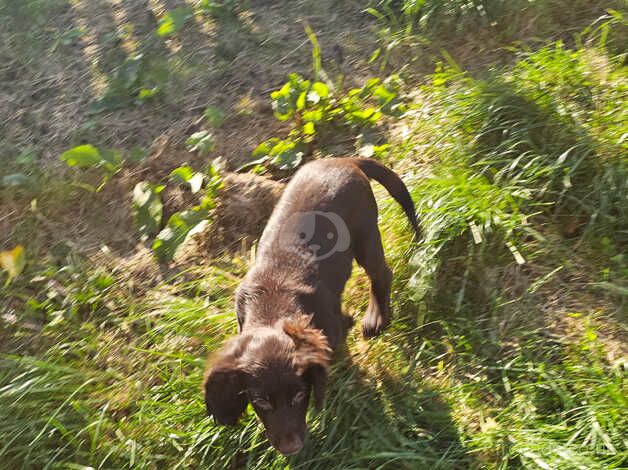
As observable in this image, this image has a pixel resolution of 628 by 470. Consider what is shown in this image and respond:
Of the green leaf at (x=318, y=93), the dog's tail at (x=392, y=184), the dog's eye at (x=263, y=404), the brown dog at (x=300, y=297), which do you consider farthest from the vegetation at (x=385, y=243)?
the dog's eye at (x=263, y=404)

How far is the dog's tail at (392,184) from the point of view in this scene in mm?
3004

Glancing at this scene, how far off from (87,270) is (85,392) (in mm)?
860

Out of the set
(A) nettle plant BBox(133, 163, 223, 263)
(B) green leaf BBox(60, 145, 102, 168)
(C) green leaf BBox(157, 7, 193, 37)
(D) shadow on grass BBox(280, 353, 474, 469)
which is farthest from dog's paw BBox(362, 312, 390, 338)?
(C) green leaf BBox(157, 7, 193, 37)

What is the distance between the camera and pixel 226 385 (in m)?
2.27

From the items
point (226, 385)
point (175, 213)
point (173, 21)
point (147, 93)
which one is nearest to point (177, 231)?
point (175, 213)

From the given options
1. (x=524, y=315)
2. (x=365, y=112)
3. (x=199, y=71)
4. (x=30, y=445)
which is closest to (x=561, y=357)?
(x=524, y=315)

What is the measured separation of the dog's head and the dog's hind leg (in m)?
0.67

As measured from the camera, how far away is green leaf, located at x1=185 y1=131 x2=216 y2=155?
3965 mm

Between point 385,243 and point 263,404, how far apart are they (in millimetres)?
1284

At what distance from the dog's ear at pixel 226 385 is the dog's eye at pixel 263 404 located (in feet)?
0.25

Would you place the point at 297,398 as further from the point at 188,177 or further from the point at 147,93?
the point at 147,93

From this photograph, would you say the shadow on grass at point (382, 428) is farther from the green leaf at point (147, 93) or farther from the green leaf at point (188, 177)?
the green leaf at point (147, 93)

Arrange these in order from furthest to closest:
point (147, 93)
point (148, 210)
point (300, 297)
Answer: point (147, 93) < point (148, 210) < point (300, 297)

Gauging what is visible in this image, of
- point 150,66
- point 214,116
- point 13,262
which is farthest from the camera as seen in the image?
point 150,66
